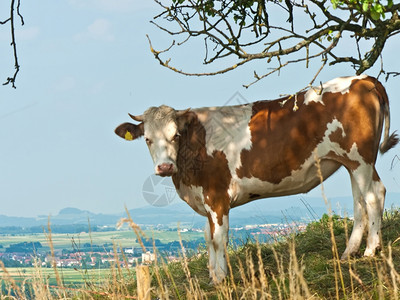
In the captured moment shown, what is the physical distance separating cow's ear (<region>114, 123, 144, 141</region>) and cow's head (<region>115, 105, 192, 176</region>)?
0.20 meters

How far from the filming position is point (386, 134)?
8539 mm

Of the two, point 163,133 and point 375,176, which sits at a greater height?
point 163,133

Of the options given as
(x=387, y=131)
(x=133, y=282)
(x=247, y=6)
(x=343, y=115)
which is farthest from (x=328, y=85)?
(x=133, y=282)

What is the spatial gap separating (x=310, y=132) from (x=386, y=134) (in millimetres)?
1301

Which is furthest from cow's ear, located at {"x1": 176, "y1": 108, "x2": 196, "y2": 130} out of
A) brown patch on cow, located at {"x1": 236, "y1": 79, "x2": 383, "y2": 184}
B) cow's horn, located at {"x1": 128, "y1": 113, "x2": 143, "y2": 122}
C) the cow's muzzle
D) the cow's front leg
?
the cow's front leg

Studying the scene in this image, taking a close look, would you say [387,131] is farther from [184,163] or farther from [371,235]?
[184,163]

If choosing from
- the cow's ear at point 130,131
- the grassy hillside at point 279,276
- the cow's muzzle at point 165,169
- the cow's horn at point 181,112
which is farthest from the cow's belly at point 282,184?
the cow's ear at point 130,131

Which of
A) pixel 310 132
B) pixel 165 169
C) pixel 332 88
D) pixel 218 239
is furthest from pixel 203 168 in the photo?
pixel 332 88

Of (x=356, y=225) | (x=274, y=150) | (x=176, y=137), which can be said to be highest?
(x=176, y=137)

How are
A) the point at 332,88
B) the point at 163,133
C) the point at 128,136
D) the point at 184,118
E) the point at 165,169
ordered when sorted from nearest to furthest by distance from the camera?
the point at 165,169 < the point at 163,133 < the point at 332,88 < the point at 184,118 < the point at 128,136

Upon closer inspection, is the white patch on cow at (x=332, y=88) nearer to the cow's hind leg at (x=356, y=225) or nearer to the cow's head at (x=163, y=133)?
the cow's hind leg at (x=356, y=225)

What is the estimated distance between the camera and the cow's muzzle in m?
7.68

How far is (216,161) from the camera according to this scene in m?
8.11

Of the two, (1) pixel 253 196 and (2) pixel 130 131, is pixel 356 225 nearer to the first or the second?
(1) pixel 253 196
